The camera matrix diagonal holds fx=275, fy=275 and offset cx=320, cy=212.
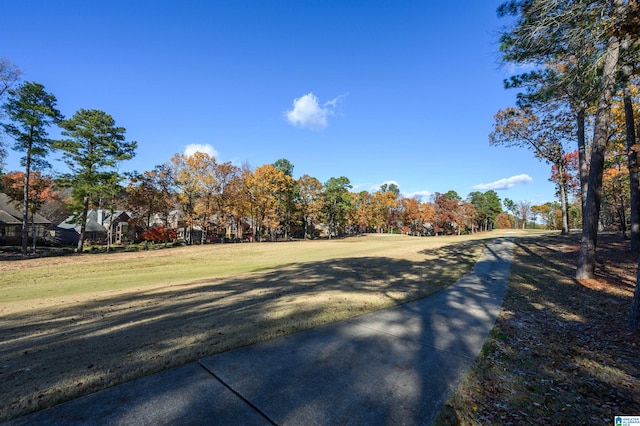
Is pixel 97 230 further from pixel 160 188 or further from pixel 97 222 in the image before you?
pixel 160 188

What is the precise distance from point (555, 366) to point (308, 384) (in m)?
3.87

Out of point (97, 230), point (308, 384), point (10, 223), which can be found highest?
point (10, 223)

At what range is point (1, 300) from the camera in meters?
11.1

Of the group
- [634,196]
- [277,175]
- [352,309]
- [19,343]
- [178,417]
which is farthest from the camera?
[277,175]

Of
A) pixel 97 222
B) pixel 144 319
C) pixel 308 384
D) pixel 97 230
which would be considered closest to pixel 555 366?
pixel 308 384

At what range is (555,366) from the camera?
4262 millimetres

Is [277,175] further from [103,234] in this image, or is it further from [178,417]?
[178,417]

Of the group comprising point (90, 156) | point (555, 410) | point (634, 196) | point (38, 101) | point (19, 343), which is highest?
point (38, 101)

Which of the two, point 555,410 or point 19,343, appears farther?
point 19,343

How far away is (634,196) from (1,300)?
2946 cm

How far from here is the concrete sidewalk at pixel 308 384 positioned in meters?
2.86

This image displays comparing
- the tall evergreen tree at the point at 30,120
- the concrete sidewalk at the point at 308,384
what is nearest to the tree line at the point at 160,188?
the tall evergreen tree at the point at 30,120

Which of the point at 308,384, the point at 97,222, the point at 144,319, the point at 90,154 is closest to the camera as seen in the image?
the point at 308,384

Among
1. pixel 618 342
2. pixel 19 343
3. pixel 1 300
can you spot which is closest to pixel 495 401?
pixel 618 342
